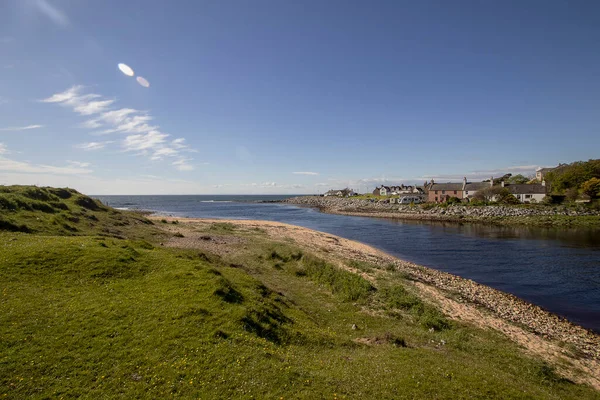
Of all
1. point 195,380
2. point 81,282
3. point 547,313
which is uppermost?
point 81,282

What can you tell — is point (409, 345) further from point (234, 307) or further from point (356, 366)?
point (234, 307)

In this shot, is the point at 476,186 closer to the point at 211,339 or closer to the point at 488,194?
the point at 488,194

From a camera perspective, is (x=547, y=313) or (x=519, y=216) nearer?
(x=547, y=313)

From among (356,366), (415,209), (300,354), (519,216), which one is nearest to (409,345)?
(356,366)

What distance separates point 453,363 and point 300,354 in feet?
19.4

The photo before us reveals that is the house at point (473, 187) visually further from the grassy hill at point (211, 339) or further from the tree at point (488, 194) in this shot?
the grassy hill at point (211, 339)

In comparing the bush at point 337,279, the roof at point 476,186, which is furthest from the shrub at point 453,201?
the bush at point 337,279

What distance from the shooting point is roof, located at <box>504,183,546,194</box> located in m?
93.0

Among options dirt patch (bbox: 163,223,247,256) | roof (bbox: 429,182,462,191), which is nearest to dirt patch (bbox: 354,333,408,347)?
dirt patch (bbox: 163,223,247,256)

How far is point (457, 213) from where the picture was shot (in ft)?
277

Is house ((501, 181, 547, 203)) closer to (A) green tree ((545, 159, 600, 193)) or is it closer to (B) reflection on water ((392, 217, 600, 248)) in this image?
(A) green tree ((545, 159, 600, 193))

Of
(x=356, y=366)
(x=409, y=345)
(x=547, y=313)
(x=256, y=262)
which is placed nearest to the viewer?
(x=356, y=366)

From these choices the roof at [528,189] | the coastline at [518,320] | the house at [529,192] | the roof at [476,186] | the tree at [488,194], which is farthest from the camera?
the roof at [476,186]

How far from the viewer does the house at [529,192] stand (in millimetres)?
92037
